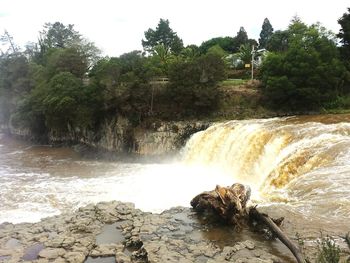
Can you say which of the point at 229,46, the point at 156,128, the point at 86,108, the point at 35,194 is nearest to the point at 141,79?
the point at 156,128

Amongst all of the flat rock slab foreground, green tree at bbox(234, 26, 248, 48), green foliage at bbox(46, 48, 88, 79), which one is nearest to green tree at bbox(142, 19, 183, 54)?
green tree at bbox(234, 26, 248, 48)

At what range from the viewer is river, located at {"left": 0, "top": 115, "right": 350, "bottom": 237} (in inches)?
457

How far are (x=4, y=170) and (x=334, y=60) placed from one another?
2008 cm

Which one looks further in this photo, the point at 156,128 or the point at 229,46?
the point at 229,46

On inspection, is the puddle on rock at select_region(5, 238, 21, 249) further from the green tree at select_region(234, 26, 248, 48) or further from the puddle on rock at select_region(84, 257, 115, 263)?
the green tree at select_region(234, 26, 248, 48)

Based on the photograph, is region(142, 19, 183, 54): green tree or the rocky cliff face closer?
the rocky cliff face

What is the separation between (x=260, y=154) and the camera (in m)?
17.3

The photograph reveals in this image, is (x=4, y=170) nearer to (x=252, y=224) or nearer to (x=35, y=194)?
(x=35, y=194)

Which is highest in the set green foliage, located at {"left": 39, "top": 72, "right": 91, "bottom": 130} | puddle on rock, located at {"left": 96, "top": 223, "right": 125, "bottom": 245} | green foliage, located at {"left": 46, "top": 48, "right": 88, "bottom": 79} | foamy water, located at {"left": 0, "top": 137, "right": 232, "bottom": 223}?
green foliage, located at {"left": 46, "top": 48, "right": 88, "bottom": 79}

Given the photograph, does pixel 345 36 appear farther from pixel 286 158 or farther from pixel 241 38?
pixel 241 38

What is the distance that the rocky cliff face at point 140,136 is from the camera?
953 inches

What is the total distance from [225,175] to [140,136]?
8193 mm

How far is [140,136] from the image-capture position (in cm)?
2520

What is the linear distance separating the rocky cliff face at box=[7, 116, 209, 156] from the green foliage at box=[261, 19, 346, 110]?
5.10 metres
